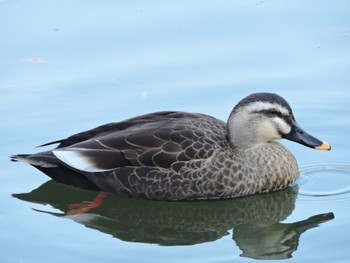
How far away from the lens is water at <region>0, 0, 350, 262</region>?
27.6 feet

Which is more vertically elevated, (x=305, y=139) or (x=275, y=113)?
(x=275, y=113)

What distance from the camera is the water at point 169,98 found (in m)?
8.40

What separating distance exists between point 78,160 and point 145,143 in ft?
2.17

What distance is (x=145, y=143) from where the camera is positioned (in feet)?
30.5

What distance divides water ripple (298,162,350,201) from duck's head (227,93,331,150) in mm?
358

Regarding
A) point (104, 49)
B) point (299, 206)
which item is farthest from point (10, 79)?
point (299, 206)

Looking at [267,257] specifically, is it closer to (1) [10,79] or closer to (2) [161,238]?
(2) [161,238]

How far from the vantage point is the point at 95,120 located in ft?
34.7

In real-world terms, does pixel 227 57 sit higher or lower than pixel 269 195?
higher

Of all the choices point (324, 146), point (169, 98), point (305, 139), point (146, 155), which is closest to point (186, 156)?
point (146, 155)

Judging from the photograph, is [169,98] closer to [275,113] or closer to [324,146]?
[275,113]

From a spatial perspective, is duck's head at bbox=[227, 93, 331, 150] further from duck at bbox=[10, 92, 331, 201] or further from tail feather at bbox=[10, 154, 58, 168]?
tail feather at bbox=[10, 154, 58, 168]

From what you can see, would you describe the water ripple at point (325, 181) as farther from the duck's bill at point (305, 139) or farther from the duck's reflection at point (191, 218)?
the duck's bill at point (305, 139)

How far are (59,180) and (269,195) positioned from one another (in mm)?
2025
